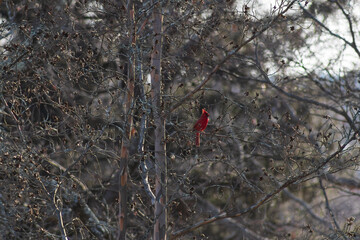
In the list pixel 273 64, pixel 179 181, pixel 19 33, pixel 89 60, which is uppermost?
pixel 273 64

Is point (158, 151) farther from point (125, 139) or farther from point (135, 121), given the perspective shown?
point (135, 121)

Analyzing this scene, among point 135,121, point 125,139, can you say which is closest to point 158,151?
point 125,139

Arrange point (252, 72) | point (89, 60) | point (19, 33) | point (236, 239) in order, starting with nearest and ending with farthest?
point (89, 60) → point (19, 33) → point (236, 239) → point (252, 72)

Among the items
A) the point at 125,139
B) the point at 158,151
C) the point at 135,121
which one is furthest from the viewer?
the point at 135,121

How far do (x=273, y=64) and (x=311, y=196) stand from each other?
140 inches

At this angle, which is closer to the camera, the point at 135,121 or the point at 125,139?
the point at 125,139

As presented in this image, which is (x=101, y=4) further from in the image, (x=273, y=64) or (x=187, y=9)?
(x=273, y=64)

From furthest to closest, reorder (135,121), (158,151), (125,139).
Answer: (135,121)
(158,151)
(125,139)

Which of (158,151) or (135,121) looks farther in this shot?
(135,121)

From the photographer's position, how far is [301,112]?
13820 mm

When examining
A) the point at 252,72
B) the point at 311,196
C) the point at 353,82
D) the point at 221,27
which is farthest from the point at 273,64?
the point at 221,27

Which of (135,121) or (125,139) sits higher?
(135,121)

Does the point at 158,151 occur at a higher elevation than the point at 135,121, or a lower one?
lower

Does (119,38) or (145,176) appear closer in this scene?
(145,176)
